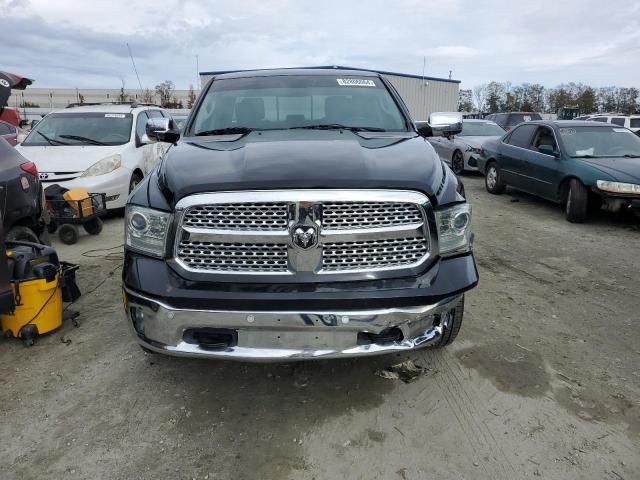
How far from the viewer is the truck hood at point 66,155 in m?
7.01

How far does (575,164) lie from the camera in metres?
7.44

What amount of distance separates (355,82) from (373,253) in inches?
Result: 86.7

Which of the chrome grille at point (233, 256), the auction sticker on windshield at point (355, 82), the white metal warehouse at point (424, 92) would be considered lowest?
the chrome grille at point (233, 256)

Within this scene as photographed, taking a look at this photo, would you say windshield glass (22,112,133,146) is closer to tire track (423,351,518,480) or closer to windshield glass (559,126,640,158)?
tire track (423,351,518,480)

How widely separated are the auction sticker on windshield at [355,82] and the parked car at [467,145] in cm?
759

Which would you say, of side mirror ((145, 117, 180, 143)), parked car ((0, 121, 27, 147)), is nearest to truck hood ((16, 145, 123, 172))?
side mirror ((145, 117, 180, 143))

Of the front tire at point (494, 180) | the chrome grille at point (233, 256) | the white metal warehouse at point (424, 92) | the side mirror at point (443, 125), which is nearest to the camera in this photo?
the chrome grille at point (233, 256)

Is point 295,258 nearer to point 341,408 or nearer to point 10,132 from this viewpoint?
point 341,408

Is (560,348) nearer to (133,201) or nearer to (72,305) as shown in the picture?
(133,201)

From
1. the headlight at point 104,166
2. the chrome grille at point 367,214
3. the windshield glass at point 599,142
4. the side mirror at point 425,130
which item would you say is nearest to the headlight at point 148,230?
the chrome grille at point 367,214

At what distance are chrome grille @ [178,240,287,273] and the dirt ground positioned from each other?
89 centimetres

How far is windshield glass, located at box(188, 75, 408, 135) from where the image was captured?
12.3 ft

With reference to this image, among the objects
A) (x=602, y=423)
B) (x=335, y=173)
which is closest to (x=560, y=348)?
(x=602, y=423)

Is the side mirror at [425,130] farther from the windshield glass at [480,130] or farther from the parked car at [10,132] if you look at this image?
the parked car at [10,132]
